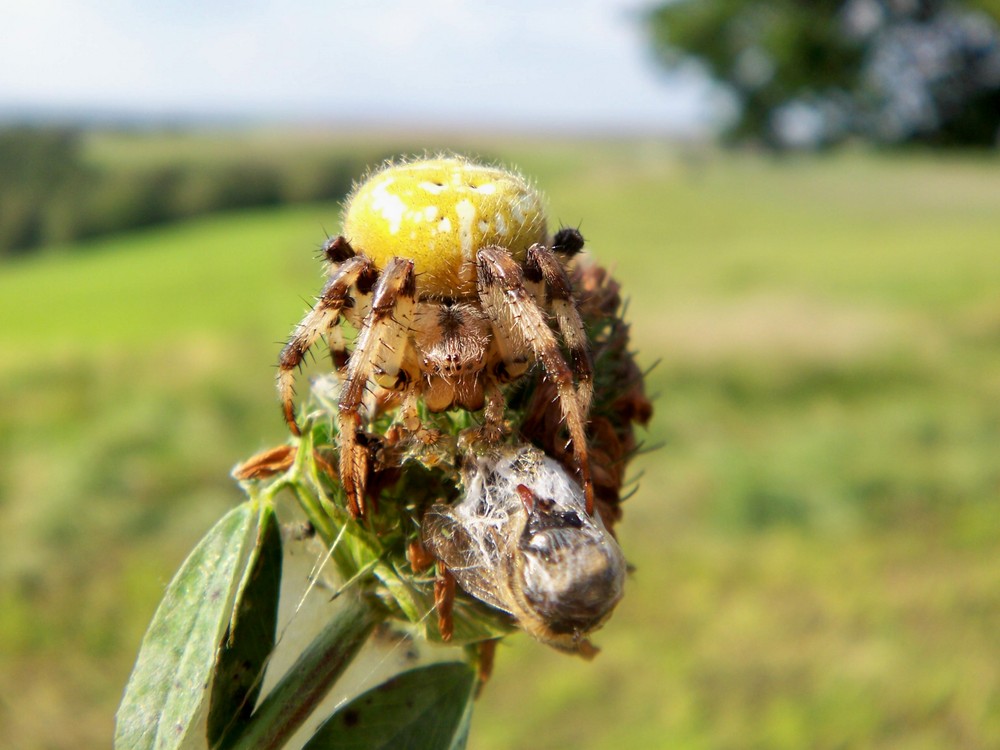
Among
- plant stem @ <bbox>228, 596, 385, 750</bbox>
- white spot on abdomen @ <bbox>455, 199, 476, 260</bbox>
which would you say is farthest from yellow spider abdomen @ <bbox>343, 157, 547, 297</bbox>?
plant stem @ <bbox>228, 596, 385, 750</bbox>

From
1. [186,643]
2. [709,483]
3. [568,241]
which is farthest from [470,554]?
[709,483]

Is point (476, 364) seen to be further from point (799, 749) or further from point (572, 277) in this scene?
point (799, 749)

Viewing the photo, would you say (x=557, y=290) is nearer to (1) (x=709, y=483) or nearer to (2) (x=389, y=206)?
(2) (x=389, y=206)

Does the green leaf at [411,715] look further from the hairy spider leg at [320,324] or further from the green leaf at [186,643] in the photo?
the hairy spider leg at [320,324]

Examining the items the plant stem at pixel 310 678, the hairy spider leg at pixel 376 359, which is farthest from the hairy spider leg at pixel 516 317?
the plant stem at pixel 310 678

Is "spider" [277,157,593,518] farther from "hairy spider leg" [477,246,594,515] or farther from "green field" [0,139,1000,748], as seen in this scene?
"green field" [0,139,1000,748]

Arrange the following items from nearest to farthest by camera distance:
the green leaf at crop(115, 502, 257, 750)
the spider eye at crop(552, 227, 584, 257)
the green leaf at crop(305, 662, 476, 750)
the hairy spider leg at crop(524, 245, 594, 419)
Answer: the green leaf at crop(115, 502, 257, 750), the green leaf at crop(305, 662, 476, 750), the hairy spider leg at crop(524, 245, 594, 419), the spider eye at crop(552, 227, 584, 257)

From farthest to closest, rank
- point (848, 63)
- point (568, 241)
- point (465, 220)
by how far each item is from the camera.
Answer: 1. point (848, 63)
2. point (568, 241)
3. point (465, 220)
